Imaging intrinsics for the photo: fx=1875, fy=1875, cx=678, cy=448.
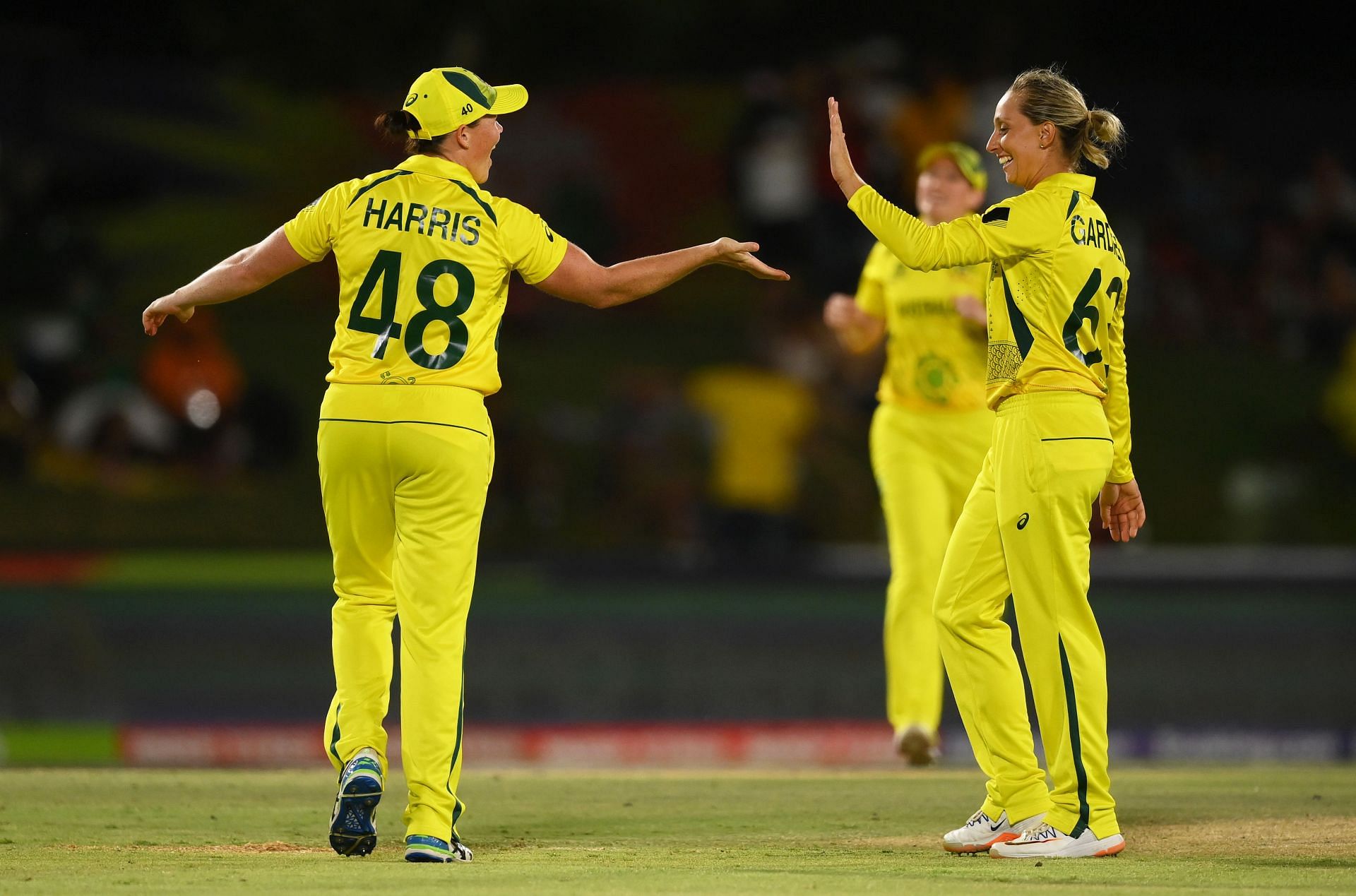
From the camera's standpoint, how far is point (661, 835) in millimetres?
5855

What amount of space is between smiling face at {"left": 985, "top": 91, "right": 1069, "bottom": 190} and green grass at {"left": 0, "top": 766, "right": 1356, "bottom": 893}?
1.92 metres

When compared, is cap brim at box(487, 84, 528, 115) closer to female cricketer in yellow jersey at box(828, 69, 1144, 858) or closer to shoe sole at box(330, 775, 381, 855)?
female cricketer in yellow jersey at box(828, 69, 1144, 858)

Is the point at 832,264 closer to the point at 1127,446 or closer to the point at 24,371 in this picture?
the point at 24,371

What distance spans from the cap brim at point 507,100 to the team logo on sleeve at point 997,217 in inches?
52.8

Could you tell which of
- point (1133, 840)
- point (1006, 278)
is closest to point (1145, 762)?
point (1133, 840)

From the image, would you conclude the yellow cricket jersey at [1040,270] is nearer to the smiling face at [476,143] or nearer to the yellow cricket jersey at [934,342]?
the smiling face at [476,143]

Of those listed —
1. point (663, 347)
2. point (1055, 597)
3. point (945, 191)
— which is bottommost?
point (1055, 597)

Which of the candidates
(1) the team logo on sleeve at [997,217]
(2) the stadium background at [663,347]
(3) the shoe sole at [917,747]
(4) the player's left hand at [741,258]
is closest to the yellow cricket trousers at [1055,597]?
(1) the team logo on sleeve at [997,217]

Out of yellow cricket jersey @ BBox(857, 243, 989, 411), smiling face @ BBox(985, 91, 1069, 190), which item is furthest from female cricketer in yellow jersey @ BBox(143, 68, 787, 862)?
yellow cricket jersey @ BBox(857, 243, 989, 411)

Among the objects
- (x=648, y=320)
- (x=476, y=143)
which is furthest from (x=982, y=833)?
(x=648, y=320)

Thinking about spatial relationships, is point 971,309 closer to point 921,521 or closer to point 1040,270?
point 921,521

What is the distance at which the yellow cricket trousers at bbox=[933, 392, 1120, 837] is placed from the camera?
16.9ft

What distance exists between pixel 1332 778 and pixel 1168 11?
12551 mm

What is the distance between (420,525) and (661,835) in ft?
4.55
